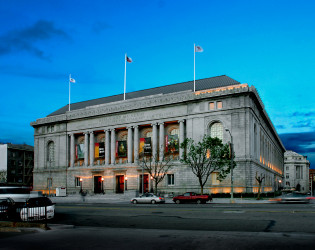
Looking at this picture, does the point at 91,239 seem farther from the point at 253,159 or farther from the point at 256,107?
the point at 256,107

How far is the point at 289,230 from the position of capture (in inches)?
658

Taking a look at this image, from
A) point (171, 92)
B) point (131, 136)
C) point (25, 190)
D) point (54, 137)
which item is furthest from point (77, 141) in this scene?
point (25, 190)

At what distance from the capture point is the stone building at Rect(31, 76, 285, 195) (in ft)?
214

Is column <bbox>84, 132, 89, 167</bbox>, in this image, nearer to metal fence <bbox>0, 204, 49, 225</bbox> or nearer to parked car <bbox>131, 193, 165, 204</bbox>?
parked car <bbox>131, 193, 165, 204</bbox>

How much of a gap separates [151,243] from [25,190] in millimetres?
20227

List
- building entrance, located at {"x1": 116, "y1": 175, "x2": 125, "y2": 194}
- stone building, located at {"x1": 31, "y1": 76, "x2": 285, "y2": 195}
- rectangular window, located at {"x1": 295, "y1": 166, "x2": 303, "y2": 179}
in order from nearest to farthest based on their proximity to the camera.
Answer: stone building, located at {"x1": 31, "y1": 76, "x2": 285, "y2": 195}, building entrance, located at {"x1": 116, "y1": 175, "x2": 125, "y2": 194}, rectangular window, located at {"x1": 295, "y1": 166, "x2": 303, "y2": 179}

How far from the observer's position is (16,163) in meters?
128

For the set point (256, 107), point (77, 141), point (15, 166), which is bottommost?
point (15, 166)

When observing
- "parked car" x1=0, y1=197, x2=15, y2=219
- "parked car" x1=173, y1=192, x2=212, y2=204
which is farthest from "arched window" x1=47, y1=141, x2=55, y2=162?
"parked car" x1=0, y1=197, x2=15, y2=219

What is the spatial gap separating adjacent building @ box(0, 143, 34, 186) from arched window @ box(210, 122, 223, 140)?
251ft

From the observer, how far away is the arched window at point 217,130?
67.6 meters

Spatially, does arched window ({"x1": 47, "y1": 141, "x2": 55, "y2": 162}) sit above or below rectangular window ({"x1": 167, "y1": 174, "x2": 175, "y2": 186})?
above

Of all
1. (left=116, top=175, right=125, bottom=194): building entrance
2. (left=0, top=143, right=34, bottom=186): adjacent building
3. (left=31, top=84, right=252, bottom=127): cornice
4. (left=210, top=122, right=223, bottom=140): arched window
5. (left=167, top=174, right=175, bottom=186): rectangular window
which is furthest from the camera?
(left=0, top=143, right=34, bottom=186): adjacent building

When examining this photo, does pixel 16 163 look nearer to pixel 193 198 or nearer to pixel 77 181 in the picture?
pixel 77 181
